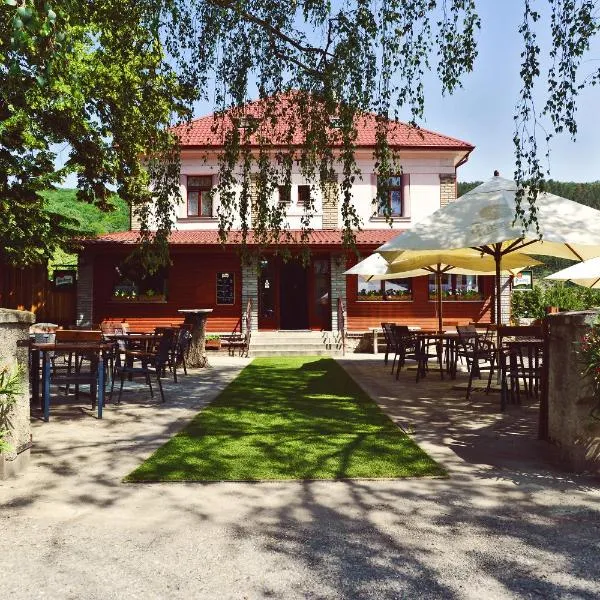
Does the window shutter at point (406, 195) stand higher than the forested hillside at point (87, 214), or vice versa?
the forested hillside at point (87, 214)

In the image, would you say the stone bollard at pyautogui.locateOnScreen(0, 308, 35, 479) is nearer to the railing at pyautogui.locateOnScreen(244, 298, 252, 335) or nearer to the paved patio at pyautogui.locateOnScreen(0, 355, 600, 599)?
the paved patio at pyautogui.locateOnScreen(0, 355, 600, 599)

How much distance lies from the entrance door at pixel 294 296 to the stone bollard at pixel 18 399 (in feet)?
53.0

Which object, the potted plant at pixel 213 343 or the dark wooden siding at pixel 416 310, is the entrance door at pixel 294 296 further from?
the potted plant at pixel 213 343

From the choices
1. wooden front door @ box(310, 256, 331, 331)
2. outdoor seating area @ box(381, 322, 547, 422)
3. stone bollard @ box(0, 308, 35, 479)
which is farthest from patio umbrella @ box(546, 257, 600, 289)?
stone bollard @ box(0, 308, 35, 479)

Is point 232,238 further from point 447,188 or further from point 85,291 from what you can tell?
point 447,188

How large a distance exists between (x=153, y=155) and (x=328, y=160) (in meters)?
2.60

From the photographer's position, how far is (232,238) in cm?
1892

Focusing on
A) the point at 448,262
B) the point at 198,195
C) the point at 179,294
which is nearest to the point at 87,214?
the point at 198,195

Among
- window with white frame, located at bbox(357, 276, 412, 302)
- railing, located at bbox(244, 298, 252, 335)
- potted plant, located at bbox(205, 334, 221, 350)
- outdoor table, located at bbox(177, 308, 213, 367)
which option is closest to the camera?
outdoor table, located at bbox(177, 308, 213, 367)

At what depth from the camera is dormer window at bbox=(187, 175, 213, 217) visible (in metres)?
20.4

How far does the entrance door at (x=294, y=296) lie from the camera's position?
20922 mm

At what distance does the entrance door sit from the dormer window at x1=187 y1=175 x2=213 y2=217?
136 inches

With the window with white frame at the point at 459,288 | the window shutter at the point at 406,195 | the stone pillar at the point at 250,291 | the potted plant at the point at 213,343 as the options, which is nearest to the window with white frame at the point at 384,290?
the window with white frame at the point at 459,288

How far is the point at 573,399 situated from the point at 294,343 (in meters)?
13.3
